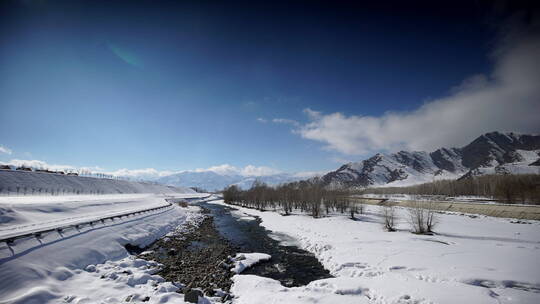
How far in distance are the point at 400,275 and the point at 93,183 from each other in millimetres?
146415

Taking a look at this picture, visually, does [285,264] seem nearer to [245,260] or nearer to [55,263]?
[245,260]

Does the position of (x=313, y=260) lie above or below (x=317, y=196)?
below

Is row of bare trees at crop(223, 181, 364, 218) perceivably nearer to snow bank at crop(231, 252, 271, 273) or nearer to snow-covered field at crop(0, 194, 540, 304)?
snow-covered field at crop(0, 194, 540, 304)

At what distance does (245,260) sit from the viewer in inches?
707

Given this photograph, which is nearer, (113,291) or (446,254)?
(113,291)

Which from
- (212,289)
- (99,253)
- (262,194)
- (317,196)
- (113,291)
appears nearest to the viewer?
(113,291)

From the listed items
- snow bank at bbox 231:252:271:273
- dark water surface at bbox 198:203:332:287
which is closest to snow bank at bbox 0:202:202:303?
snow bank at bbox 231:252:271:273

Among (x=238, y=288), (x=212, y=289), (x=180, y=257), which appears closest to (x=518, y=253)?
(x=238, y=288)

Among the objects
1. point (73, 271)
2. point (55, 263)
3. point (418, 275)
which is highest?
point (55, 263)

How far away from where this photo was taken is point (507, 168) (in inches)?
6722

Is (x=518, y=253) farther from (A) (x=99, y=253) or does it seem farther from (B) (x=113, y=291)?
(A) (x=99, y=253)

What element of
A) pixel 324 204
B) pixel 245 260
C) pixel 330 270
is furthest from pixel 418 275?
pixel 324 204

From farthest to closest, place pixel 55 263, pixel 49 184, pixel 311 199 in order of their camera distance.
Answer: pixel 49 184 → pixel 311 199 → pixel 55 263

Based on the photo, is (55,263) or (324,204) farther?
(324,204)
